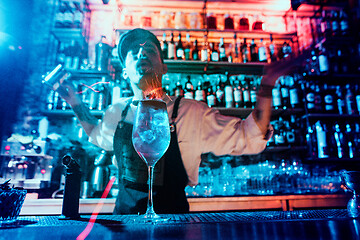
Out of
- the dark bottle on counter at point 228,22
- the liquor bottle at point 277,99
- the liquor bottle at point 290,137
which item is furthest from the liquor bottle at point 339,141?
the dark bottle on counter at point 228,22

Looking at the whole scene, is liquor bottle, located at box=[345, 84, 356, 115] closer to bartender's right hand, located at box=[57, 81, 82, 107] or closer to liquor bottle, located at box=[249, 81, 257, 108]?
liquor bottle, located at box=[249, 81, 257, 108]

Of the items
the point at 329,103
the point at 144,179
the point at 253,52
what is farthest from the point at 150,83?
the point at 329,103

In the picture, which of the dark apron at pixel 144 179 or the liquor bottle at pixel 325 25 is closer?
the dark apron at pixel 144 179

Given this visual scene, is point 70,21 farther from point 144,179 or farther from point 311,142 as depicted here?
point 311,142

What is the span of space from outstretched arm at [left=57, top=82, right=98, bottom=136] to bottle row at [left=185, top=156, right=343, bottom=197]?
109 centimetres

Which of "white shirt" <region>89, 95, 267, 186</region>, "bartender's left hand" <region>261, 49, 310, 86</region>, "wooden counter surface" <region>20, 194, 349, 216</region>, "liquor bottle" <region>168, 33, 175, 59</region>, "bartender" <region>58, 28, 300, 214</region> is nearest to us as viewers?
"bartender's left hand" <region>261, 49, 310, 86</region>

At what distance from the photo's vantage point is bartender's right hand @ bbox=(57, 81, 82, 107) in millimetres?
1140

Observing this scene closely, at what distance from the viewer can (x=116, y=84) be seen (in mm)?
2799

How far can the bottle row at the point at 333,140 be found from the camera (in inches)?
106

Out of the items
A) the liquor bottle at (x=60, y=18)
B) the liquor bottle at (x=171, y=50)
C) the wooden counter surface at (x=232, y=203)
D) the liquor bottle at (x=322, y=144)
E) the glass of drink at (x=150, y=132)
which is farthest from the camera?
the liquor bottle at (x=60, y=18)

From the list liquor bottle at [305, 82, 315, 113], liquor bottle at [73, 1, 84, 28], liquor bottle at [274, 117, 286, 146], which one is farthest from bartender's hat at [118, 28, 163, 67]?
liquor bottle at [305, 82, 315, 113]

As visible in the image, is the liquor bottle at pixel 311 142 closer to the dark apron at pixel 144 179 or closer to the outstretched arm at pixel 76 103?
the dark apron at pixel 144 179

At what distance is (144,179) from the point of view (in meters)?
1.29

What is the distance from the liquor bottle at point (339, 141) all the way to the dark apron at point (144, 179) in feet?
6.86
